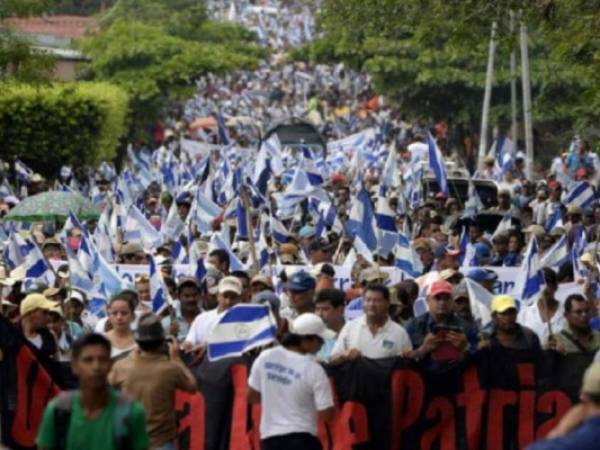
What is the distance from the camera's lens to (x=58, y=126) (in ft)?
144

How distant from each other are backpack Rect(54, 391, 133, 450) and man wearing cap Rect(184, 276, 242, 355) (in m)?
3.98

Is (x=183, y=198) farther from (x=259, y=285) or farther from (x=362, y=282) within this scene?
(x=259, y=285)

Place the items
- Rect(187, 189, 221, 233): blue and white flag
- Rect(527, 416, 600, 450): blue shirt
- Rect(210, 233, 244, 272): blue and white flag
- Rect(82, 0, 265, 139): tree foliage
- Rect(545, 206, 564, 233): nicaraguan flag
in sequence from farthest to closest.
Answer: Rect(82, 0, 265, 139): tree foliage < Rect(187, 189, 221, 233): blue and white flag < Rect(545, 206, 564, 233): nicaraguan flag < Rect(210, 233, 244, 272): blue and white flag < Rect(527, 416, 600, 450): blue shirt

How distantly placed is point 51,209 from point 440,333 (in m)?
13.5

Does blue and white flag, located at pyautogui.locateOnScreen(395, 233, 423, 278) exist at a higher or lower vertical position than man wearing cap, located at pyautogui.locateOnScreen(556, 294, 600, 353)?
lower

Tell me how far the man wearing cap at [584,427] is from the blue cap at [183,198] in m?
18.9

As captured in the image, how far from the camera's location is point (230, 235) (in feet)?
79.7

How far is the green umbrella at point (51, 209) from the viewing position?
27.7 metres

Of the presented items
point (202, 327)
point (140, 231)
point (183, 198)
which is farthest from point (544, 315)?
point (183, 198)

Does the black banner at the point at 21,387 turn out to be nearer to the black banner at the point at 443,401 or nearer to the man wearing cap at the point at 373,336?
the black banner at the point at 443,401

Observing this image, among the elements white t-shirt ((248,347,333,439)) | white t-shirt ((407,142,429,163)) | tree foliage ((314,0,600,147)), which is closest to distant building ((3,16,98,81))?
tree foliage ((314,0,600,147))

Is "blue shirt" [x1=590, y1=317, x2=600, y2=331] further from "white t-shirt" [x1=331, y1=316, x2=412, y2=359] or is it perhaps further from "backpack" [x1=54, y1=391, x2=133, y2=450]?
"backpack" [x1=54, y1=391, x2=133, y2=450]

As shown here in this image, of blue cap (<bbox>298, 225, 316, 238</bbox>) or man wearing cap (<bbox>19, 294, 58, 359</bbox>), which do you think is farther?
blue cap (<bbox>298, 225, 316, 238</bbox>)

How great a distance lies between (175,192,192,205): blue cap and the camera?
95.5 ft
